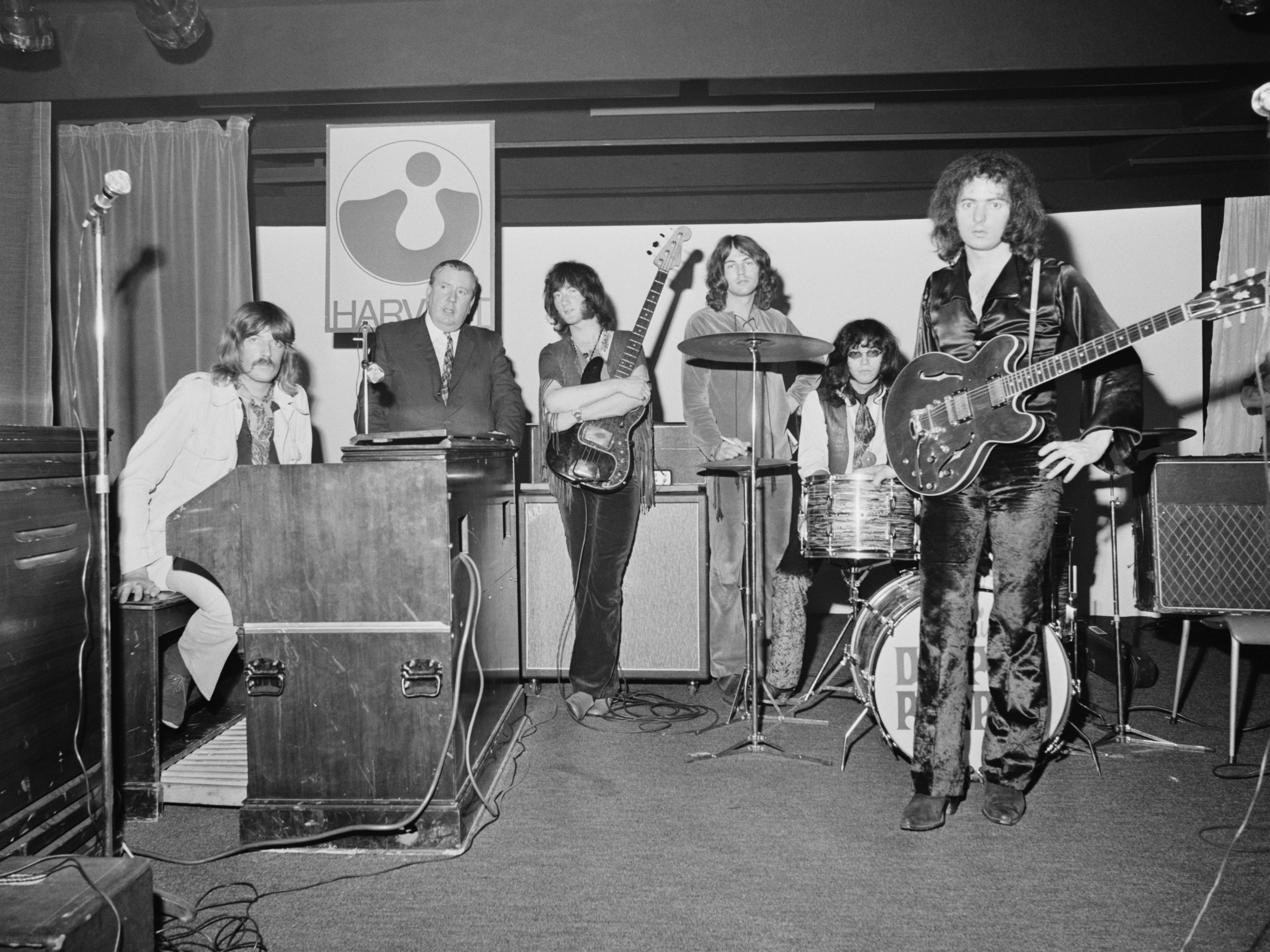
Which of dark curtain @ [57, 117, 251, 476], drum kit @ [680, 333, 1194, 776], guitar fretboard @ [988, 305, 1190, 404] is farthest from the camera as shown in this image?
dark curtain @ [57, 117, 251, 476]

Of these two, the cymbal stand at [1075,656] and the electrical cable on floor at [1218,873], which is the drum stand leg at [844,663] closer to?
the cymbal stand at [1075,656]

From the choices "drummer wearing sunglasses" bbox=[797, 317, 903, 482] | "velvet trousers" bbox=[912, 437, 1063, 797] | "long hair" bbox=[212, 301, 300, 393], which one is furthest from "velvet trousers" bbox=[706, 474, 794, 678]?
"long hair" bbox=[212, 301, 300, 393]

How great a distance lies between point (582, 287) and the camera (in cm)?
384

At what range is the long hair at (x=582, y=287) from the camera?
3840 millimetres

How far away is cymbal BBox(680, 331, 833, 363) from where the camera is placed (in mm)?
3043

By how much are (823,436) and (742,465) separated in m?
0.78

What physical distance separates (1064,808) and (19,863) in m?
2.67

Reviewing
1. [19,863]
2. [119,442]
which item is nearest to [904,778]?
[19,863]

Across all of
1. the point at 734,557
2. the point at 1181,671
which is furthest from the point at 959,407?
the point at 1181,671

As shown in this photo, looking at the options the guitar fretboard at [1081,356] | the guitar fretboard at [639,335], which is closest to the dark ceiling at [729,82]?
the guitar fretboard at [639,335]

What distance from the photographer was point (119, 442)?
14.4 feet

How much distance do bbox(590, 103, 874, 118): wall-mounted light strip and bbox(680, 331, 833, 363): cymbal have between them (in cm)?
206

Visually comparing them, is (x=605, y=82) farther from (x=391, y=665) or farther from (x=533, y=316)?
(x=391, y=665)

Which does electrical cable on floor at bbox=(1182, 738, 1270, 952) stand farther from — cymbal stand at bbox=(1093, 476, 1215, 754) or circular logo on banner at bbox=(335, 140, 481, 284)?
circular logo on banner at bbox=(335, 140, 481, 284)
